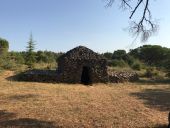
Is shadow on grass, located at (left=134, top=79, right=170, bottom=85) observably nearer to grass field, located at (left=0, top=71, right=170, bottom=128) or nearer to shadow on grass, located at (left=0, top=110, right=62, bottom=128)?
grass field, located at (left=0, top=71, right=170, bottom=128)

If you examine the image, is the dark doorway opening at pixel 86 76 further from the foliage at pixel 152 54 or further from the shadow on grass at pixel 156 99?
the foliage at pixel 152 54

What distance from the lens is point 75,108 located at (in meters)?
14.3

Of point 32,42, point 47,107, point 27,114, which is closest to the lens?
point 27,114

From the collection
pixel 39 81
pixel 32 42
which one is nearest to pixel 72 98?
pixel 39 81

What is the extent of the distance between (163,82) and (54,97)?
45.5 ft

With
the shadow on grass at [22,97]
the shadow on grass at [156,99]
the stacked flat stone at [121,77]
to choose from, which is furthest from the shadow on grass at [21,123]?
the stacked flat stone at [121,77]

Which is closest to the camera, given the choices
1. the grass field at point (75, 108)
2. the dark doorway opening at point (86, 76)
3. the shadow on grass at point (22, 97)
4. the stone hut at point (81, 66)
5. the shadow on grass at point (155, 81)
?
the grass field at point (75, 108)

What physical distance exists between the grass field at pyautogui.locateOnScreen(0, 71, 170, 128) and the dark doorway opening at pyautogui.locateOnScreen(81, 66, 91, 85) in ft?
16.7

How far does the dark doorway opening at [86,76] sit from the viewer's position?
25184 millimetres

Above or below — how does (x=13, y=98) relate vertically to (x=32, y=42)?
below

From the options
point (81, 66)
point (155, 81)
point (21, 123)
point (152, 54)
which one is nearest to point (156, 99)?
point (81, 66)

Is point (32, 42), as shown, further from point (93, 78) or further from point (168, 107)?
point (168, 107)

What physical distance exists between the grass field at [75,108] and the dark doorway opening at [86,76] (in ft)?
16.7

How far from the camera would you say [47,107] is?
14242 mm
